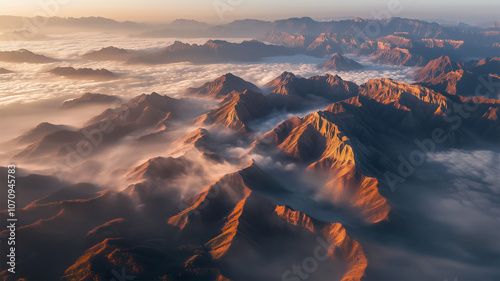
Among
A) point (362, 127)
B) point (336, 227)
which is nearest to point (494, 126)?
point (362, 127)

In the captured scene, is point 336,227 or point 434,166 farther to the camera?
point 434,166

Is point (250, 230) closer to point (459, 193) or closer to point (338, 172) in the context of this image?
point (338, 172)

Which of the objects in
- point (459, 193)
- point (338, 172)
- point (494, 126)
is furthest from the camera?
point (494, 126)

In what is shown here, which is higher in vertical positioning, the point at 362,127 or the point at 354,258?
the point at 362,127

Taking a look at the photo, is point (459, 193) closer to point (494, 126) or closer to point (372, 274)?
point (372, 274)

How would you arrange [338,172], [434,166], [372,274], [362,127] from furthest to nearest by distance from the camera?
[362,127] < [434,166] < [338,172] < [372,274]

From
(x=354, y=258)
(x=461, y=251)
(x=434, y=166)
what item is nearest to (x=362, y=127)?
(x=434, y=166)
